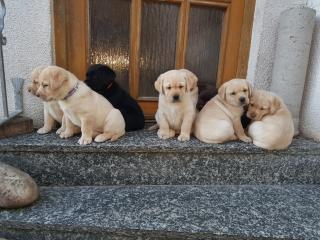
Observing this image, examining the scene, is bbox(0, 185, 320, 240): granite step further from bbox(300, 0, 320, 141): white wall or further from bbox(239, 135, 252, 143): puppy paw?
bbox(300, 0, 320, 141): white wall

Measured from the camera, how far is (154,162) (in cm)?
214

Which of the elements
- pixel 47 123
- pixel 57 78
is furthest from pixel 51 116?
pixel 57 78

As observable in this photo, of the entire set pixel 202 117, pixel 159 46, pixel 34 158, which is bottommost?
pixel 34 158

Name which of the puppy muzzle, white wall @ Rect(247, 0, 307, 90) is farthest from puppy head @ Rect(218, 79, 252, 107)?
white wall @ Rect(247, 0, 307, 90)

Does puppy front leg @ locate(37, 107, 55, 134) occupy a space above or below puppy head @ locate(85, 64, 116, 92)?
below

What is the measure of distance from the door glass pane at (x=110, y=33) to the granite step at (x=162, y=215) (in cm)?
138

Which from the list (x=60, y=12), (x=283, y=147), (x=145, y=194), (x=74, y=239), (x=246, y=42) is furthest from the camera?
(x=246, y=42)

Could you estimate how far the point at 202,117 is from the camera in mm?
2324

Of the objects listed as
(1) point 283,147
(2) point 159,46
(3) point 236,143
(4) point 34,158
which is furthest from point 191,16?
(4) point 34,158

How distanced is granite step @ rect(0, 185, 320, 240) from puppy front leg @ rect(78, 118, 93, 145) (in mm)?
385

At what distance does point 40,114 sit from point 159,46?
1424 millimetres

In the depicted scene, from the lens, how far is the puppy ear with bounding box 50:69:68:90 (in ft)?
6.31

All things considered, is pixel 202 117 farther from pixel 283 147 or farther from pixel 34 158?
pixel 34 158

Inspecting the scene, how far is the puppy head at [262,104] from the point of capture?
7.18ft
